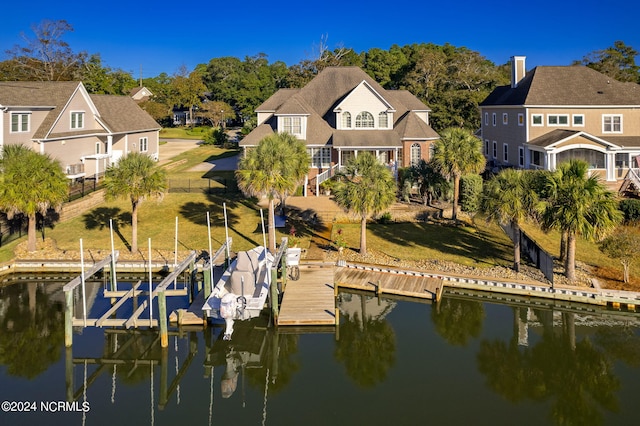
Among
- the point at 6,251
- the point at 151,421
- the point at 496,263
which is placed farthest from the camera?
the point at 6,251

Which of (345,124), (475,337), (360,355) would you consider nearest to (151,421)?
(360,355)

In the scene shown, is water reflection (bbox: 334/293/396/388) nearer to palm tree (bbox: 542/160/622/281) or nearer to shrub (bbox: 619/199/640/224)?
palm tree (bbox: 542/160/622/281)

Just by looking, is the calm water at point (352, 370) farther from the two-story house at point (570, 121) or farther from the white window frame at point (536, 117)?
the white window frame at point (536, 117)

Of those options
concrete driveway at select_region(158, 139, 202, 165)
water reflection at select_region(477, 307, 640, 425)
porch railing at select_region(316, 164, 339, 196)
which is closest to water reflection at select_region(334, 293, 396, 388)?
water reflection at select_region(477, 307, 640, 425)

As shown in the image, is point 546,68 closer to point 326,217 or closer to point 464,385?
point 326,217

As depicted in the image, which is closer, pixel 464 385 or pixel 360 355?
pixel 464 385

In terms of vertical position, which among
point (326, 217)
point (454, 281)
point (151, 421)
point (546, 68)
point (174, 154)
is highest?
point (546, 68)
